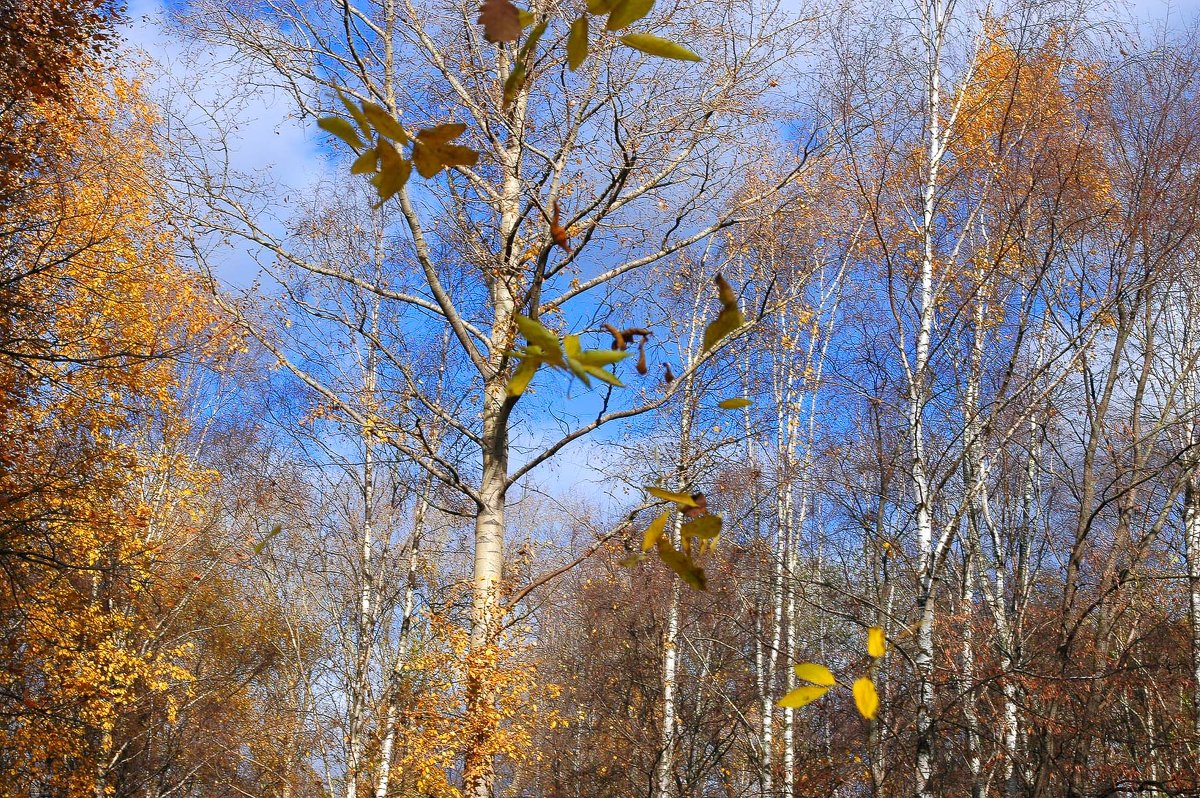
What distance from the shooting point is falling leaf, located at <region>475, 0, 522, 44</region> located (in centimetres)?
51

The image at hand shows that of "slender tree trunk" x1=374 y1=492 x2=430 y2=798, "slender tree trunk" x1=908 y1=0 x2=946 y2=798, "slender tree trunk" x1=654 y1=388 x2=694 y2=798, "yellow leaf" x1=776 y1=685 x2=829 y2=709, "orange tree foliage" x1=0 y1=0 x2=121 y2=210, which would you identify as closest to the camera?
"yellow leaf" x1=776 y1=685 x2=829 y2=709

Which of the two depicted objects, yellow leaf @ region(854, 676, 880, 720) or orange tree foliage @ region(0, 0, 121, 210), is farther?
orange tree foliage @ region(0, 0, 121, 210)

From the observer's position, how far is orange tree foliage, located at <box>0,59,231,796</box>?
9141 mm

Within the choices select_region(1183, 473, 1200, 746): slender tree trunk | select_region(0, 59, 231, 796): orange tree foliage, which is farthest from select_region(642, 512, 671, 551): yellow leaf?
select_region(0, 59, 231, 796): orange tree foliage

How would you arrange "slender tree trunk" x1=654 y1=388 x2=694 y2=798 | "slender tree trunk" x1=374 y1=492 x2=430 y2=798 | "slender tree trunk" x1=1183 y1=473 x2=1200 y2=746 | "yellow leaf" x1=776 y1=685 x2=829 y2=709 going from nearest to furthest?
"yellow leaf" x1=776 y1=685 x2=829 y2=709
"slender tree trunk" x1=1183 y1=473 x2=1200 y2=746
"slender tree trunk" x1=374 y1=492 x2=430 y2=798
"slender tree trunk" x1=654 y1=388 x2=694 y2=798

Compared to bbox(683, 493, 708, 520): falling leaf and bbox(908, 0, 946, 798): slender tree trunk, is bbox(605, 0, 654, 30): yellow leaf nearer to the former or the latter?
bbox(683, 493, 708, 520): falling leaf

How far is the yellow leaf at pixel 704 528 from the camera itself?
1.82 ft

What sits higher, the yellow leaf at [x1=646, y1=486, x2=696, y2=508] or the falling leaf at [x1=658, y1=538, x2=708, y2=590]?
the yellow leaf at [x1=646, y1=486, x2=696, y2=508]

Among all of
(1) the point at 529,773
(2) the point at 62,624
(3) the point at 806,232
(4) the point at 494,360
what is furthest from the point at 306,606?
(3) the point at 806,232

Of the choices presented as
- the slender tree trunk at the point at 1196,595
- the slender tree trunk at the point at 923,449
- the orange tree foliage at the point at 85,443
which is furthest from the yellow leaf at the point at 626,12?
the orange tree foliage at the point at 85,443

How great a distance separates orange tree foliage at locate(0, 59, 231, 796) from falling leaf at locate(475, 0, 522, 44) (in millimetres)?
8727

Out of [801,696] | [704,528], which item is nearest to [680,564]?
[704,528]

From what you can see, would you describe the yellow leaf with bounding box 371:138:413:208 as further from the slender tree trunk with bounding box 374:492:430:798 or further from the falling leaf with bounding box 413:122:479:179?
the slender tree trunk with bounding box 374:492:430:798

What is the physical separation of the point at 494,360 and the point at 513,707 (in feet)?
8.29
